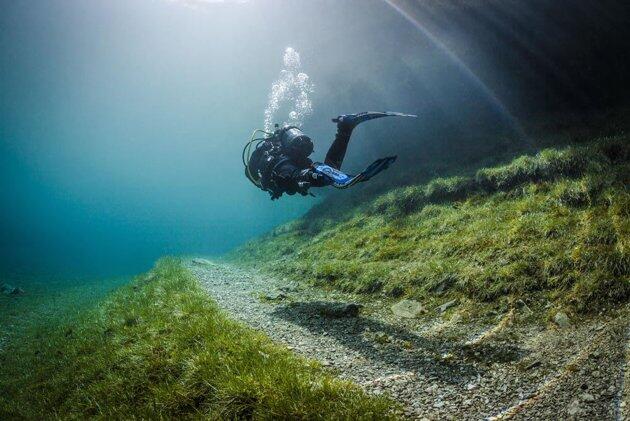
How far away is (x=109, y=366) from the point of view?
264 inches

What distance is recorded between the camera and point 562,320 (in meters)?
5.41

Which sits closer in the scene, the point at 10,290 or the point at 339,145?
the point at 339,145

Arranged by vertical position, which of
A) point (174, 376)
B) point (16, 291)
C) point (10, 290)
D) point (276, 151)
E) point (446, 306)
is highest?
→ point (10, 290)

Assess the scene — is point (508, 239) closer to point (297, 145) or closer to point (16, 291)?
point (297, 145)

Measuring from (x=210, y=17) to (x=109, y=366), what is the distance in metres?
78.9

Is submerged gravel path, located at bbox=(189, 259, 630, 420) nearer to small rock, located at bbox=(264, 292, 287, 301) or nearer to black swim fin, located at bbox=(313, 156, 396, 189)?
small rock, located at bbox=(264, 292, 287, 301)

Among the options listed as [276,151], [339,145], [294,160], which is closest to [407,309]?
[339,145]

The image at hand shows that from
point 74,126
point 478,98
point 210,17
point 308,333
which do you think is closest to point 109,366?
point 308,333

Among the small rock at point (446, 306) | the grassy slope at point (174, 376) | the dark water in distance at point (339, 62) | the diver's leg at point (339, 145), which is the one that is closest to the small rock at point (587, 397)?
the grassy slope at point (174, 376)

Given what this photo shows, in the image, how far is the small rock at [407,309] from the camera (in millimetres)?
7375

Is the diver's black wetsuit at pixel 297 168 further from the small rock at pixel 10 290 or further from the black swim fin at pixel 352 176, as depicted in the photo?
the small rock at pixel 10 290

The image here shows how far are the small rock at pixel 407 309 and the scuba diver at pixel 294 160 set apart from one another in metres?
3.44

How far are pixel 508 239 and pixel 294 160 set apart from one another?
634 cm

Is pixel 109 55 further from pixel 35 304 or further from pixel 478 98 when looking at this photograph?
pixel 478 98
